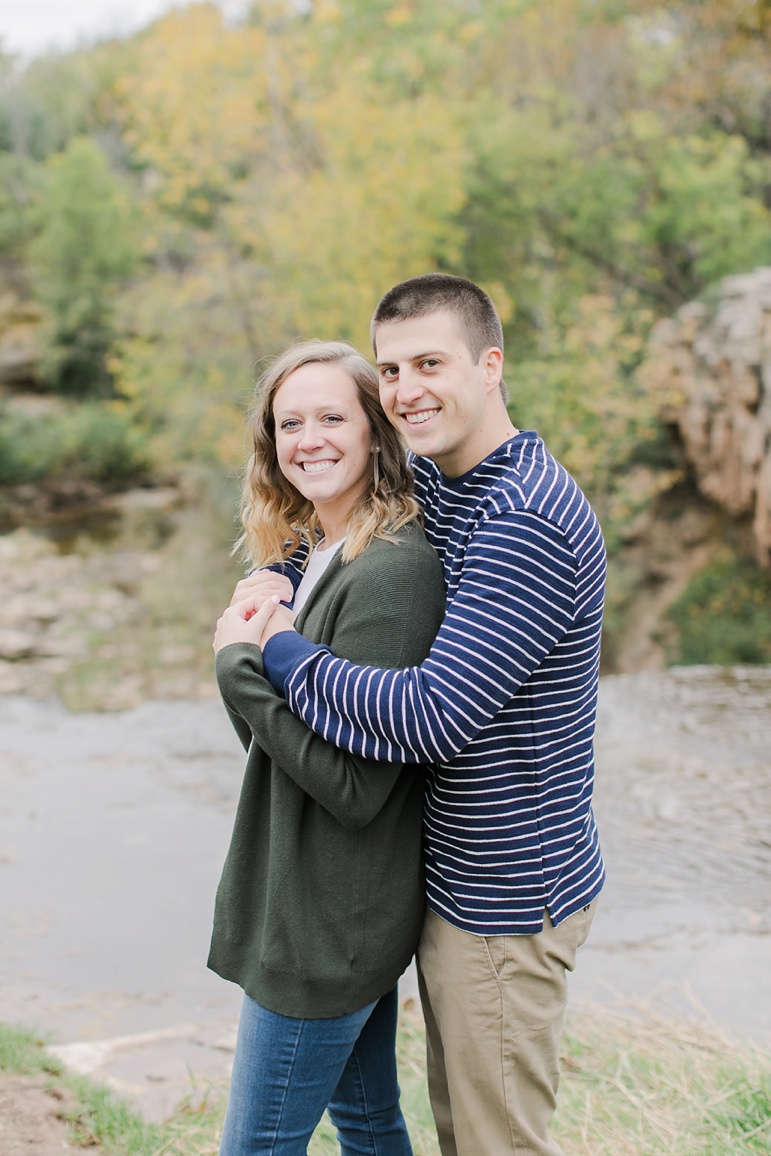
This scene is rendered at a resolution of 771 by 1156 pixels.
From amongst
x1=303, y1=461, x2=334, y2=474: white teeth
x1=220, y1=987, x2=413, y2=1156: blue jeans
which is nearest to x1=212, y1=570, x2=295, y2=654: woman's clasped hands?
x1=303, y1=461, x2=334, y2=474: white teeth

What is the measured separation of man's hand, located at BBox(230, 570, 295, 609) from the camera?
6.24 ft

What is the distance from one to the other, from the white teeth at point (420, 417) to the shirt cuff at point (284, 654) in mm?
440

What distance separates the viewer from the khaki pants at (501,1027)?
1704mm

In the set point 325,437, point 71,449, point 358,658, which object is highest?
point 325,437

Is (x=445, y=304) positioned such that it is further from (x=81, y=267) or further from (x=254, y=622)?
(x=81, y=267)

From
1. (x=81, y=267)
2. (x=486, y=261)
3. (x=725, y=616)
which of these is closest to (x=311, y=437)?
(x=725, y=616)

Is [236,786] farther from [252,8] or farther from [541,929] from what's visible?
[252,8]

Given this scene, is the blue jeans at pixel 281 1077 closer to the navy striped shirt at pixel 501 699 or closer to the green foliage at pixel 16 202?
the navy striped shirt at pixel 501 699

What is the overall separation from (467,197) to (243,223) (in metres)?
3.52

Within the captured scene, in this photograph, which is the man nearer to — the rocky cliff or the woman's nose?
the woman's nose

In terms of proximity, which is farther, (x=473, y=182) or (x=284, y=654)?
(x=473, y=182)

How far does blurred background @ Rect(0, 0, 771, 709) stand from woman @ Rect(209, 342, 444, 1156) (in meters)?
7.69

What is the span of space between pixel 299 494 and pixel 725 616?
9547 mm

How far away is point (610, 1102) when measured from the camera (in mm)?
2717
